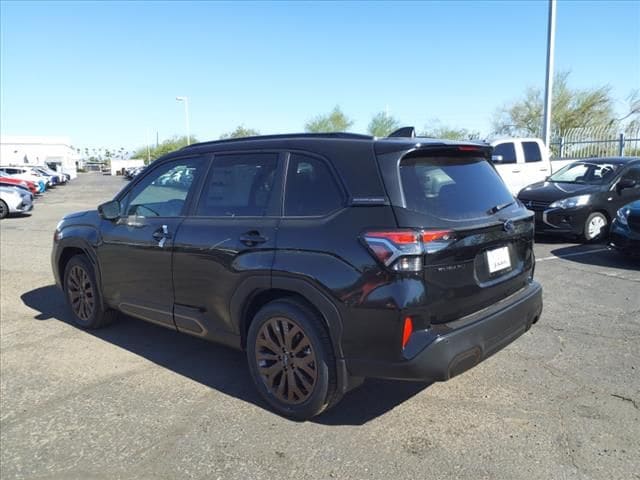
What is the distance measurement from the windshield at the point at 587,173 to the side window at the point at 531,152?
2.45 metres

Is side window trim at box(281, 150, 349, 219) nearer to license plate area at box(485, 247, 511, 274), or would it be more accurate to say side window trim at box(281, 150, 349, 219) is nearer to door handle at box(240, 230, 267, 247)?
door handle at box(240, 230, 267, 247)

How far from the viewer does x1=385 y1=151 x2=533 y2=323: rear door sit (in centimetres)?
296

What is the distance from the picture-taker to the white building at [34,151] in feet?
264

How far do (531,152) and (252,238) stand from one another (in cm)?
1186

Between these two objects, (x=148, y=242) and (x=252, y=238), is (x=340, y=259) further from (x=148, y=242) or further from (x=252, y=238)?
(x=148, y=242)

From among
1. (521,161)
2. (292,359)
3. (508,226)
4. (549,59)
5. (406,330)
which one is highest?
(549,59)

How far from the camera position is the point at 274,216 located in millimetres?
3449

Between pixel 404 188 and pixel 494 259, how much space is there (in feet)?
2.60

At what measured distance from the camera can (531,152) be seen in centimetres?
1353

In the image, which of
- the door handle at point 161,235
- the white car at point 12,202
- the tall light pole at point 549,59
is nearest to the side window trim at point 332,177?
the door handle at point 161,235

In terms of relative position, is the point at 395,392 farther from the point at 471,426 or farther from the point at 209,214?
the point at 209,214

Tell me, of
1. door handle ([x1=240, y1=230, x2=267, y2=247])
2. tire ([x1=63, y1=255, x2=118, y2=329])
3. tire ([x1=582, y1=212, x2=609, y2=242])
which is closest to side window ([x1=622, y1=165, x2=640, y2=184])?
tire ([x1=582, y1=212, x2=609, y2=242])

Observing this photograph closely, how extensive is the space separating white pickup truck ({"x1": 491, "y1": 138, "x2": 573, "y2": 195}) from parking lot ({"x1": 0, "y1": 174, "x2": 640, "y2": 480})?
27.1ft

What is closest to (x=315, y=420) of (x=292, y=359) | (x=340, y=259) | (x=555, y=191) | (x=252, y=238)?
(x=292, y=359)
